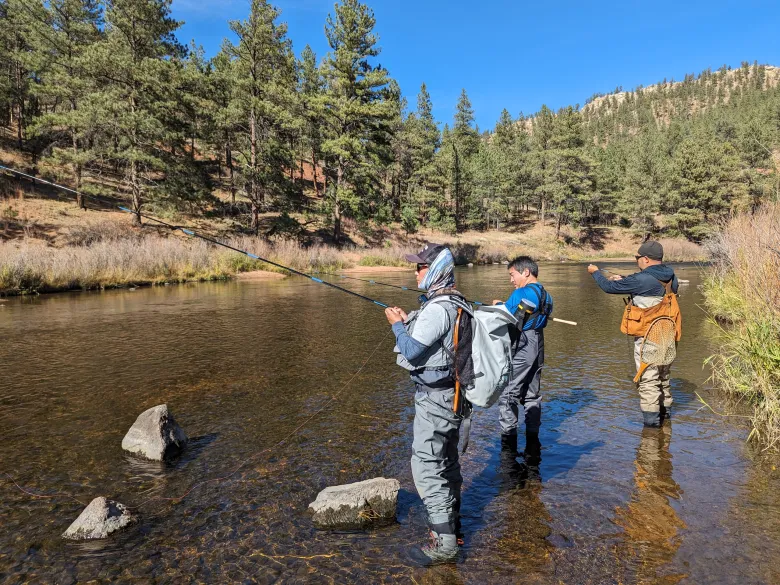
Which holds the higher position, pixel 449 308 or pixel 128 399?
pixel 449 308

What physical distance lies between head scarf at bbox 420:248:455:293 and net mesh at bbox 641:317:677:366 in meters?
3.73

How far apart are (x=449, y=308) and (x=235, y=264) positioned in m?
27.6

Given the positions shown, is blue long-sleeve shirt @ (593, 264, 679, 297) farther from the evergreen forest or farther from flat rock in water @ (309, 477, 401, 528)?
the evergreen forest

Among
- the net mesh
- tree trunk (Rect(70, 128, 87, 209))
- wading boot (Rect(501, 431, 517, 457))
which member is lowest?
wading boot (Rect(501, 431, 517, 457))

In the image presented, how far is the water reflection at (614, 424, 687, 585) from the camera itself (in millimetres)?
3701

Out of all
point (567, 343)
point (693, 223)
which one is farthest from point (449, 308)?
point (693, 223)

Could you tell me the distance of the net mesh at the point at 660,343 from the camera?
6.04 meters

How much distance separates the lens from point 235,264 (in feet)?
96.0

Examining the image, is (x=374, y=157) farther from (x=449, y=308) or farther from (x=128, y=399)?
(x=449, y=308)

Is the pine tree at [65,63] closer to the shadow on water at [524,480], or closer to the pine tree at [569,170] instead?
the shadow on water at [524,480]

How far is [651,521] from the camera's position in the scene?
Result: 4289 millimetres

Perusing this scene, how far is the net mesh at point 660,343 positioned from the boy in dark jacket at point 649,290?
13cm

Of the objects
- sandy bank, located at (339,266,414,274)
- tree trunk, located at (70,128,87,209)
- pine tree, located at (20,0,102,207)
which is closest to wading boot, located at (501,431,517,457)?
sandy bank, located at (339,266,414,274)

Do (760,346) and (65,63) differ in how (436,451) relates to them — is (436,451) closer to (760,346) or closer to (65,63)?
(760,346)
